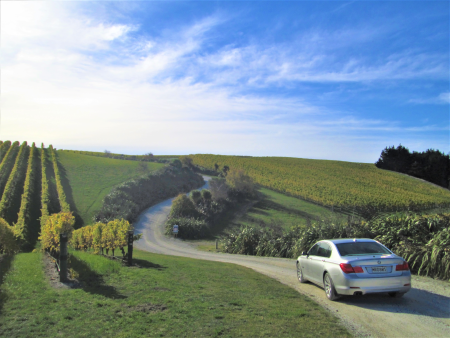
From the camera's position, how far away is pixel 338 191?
56.7 metres

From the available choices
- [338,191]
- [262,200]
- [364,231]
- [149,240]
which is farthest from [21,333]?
[338,191]

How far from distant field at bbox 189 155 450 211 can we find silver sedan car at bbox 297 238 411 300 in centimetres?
3370

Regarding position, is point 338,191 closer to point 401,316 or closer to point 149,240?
point 149,240

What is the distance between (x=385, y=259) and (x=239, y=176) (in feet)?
159

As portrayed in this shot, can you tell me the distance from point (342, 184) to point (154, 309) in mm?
61615

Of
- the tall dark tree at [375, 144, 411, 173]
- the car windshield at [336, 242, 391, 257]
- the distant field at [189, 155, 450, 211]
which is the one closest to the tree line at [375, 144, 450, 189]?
→ the tall dark tree at [375, 144, 411, 173]

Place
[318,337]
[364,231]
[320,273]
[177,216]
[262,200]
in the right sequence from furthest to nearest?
[262,200] < [177,216] < [364,231] < [320,273] < [318,337]

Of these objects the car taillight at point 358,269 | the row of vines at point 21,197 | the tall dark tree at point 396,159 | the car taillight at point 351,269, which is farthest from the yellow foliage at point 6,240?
the tall dark tree at point 396,159

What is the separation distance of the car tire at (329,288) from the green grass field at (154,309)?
56 cm

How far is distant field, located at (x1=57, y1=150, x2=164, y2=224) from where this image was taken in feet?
133

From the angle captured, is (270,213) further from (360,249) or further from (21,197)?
(360,249)

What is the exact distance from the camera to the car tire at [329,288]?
7.79 m

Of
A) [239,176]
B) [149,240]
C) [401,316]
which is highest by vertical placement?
[239,176]

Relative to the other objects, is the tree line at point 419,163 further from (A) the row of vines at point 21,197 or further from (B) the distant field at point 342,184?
(A) the row of vines at point 21,197
